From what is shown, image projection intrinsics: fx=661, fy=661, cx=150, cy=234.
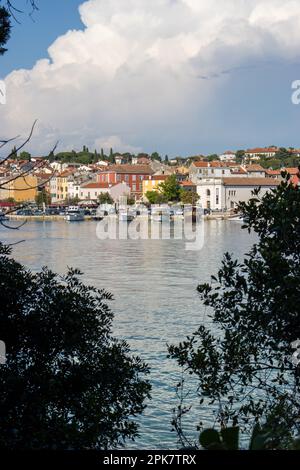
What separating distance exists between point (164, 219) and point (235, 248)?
102 ft

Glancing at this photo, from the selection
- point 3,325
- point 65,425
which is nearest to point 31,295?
point 3,325

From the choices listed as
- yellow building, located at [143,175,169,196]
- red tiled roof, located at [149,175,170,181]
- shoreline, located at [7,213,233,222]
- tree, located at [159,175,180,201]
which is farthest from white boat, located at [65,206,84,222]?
red tiled roof, located at [149,175,170,181]

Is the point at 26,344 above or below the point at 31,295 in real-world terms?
below

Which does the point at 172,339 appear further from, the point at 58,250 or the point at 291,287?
the point at 58,250

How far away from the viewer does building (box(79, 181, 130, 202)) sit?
247 ft

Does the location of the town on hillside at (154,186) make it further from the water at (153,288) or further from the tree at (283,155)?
the water at (153,288)

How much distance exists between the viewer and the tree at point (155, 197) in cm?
6762

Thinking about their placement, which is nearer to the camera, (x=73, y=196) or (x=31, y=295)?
(x=31, y=295)

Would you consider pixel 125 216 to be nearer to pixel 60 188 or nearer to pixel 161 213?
pixel 161 213

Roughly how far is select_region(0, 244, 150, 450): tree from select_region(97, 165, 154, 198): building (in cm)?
7170

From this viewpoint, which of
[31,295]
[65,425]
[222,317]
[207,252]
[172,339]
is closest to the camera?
[65,425]

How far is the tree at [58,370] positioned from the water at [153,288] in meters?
2.30

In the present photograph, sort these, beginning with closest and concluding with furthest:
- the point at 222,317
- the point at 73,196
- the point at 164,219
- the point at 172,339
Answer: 1. the point at 222,317
2. the point at 172,339
3. the point at 164,219
4. the point at 73,196
